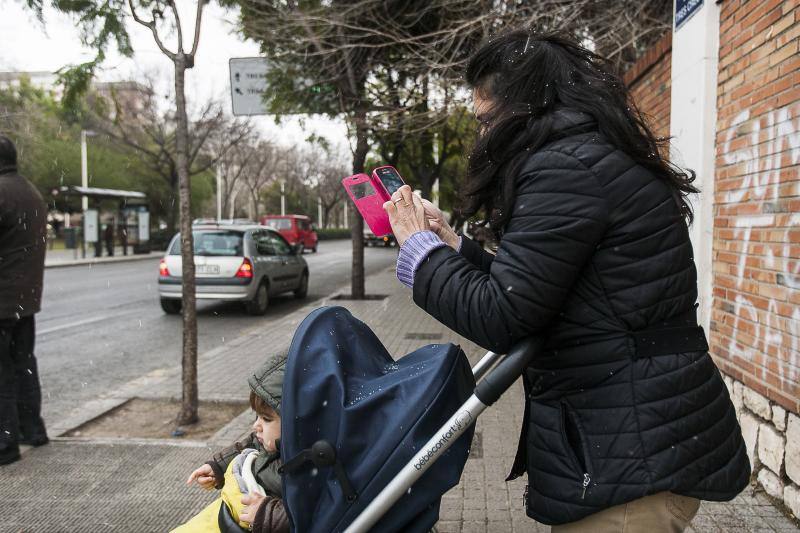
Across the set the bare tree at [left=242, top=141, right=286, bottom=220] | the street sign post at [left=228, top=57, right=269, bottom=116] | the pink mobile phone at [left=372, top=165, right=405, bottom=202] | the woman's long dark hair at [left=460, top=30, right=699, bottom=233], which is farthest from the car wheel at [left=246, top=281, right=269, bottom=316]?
the bare tree at [left=242, top=141, right=286, bottom=220]

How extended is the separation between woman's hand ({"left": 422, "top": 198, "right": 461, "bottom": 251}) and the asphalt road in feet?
17.3

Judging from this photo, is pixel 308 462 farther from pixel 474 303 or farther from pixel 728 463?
pixel 728 463

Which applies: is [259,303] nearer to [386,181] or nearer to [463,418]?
[386,181]

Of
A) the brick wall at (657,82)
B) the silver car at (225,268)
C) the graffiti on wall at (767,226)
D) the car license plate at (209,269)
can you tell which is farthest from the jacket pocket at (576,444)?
the car license plate at (209,269)

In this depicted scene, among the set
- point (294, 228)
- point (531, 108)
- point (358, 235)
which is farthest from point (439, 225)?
point (294, 228)

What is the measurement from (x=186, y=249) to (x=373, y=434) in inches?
165

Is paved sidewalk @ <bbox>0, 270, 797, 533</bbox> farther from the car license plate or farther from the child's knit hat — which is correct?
the car license plate

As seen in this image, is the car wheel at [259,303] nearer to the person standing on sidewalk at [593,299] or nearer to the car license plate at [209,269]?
the car license plate at [209,269]

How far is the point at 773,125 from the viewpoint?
12.1 feet

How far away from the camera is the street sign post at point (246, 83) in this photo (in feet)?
35.5

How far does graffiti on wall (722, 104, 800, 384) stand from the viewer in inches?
136

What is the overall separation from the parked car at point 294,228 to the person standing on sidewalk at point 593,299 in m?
31.6

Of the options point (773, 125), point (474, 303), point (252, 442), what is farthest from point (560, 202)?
point (773, 125)

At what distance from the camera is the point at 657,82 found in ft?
20.6
